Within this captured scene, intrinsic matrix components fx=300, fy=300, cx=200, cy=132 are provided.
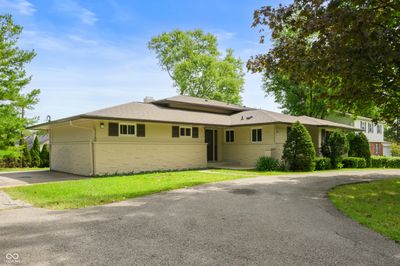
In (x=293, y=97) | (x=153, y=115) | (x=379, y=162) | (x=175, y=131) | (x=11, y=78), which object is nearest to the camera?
(x=153, y=115)

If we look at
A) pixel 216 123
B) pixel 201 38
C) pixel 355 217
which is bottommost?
pixel 355 217

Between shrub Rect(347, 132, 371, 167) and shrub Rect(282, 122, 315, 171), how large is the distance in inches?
290

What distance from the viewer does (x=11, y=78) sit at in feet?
63.1

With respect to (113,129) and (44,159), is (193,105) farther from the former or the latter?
(44,159)

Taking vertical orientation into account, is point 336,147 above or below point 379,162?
above

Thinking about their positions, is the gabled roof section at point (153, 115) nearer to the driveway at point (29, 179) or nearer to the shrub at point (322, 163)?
the driveway at point (29, 179)

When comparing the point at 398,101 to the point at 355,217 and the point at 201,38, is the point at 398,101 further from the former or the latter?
the point at 201,38

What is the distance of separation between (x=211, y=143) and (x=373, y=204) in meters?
14.3

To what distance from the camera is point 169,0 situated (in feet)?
42.6

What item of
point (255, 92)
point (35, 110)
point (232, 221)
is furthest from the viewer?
point (255, 92)

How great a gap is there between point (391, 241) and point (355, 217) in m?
1.65

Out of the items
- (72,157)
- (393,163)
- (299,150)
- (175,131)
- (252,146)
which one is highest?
(175,131)

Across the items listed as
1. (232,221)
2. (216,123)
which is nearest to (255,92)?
(216,123)

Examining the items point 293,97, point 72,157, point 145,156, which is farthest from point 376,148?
point 72,157
